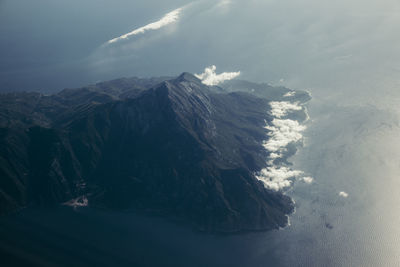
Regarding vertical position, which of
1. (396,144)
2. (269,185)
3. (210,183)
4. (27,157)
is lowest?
(396,144)

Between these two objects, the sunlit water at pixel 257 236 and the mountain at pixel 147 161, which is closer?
the sunlit water at pixel 257 236

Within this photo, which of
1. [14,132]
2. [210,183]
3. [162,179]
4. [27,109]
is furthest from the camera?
[27,109]

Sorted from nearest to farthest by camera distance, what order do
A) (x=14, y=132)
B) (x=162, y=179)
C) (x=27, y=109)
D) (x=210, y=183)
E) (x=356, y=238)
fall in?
(x=356, y=238) → (x=210, y=183) → (x=162, y=179) → (x=14, y=132) → (x=27, y=109)

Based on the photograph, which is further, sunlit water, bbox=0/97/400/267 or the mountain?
the mountain

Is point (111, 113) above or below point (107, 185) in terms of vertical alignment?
above

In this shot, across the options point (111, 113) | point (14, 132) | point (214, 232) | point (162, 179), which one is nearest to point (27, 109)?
point (14, 132)

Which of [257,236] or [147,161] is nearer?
[257,236]

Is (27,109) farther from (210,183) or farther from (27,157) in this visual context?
(210,183)

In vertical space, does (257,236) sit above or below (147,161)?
below
